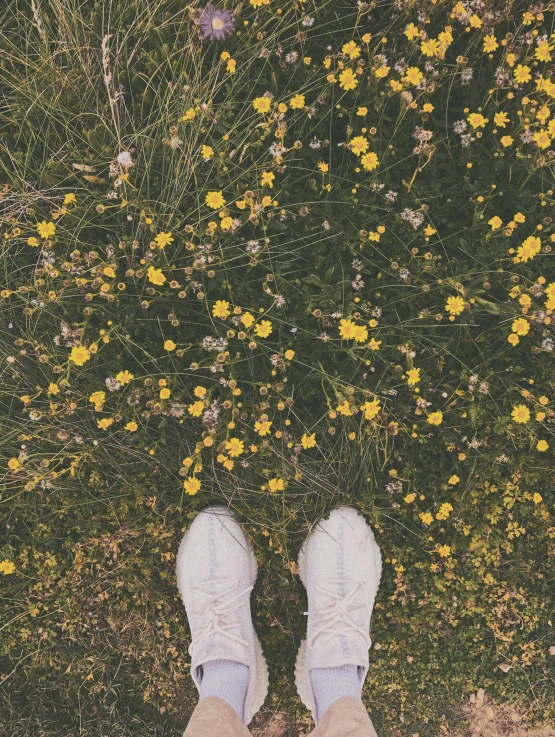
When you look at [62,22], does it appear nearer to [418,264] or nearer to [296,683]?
[418,264]

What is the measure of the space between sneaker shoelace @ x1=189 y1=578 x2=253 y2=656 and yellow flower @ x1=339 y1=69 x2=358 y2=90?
267 centimetres

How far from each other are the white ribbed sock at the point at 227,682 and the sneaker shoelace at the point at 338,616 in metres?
0.42

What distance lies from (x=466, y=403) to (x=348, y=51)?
1.83 m

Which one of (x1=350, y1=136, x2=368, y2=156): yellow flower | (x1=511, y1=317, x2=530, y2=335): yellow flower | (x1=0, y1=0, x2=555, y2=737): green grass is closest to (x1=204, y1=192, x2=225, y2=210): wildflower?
(x1=0, y1=0, x2=555, y2=737): green grass

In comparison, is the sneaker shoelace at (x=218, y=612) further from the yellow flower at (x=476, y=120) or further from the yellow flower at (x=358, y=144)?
the yellow flower at (x=476, y=120)

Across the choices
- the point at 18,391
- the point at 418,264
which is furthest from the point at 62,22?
the point at 418,264

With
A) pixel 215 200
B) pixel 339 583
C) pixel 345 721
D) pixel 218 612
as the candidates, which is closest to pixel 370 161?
pixel 215 200

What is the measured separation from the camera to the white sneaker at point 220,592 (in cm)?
310

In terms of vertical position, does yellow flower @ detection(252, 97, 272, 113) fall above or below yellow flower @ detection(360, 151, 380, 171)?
above

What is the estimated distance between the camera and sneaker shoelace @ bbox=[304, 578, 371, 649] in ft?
10.1

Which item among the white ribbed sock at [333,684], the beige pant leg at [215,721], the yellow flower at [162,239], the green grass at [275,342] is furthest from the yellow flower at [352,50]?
the beige pant leg at [215,721]

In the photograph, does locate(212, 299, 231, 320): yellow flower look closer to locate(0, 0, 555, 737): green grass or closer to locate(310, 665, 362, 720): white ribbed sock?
locate(0, 0, 555, 737): green grass

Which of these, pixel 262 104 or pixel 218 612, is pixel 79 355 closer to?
pixel 262 104

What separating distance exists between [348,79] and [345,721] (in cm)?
305
